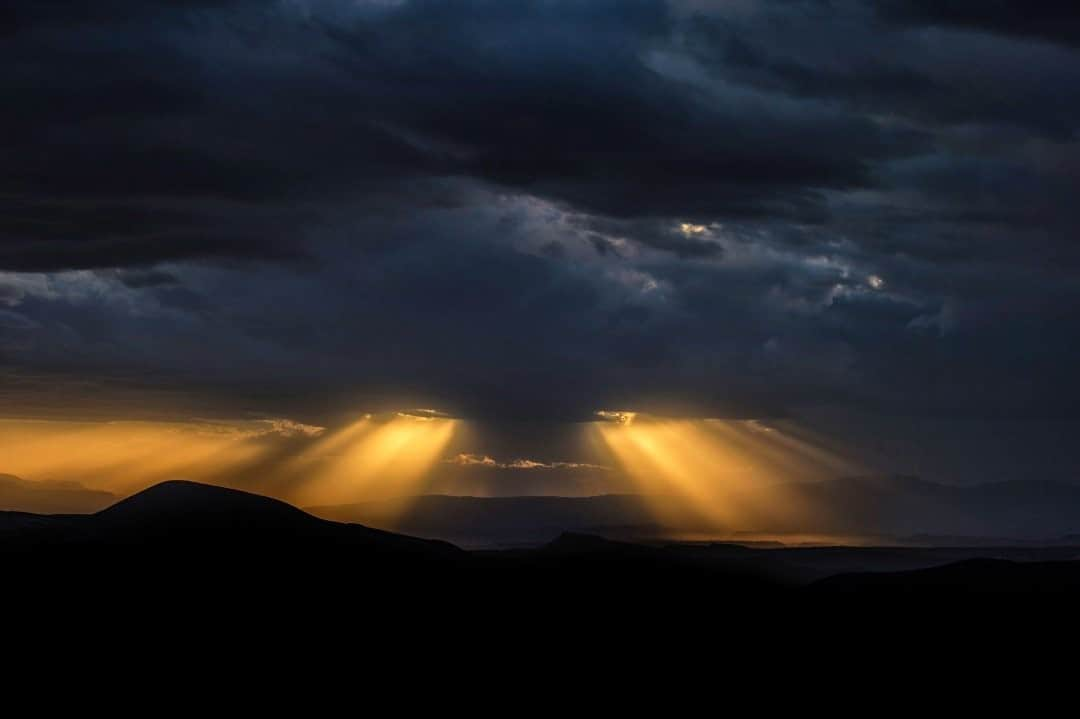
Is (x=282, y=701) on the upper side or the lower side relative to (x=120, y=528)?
lower

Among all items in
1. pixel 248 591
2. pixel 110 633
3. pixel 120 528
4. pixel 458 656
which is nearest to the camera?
pixel 110 633

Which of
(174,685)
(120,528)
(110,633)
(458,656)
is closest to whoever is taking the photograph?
(174,685)

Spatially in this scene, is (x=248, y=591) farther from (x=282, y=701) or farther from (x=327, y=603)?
(x=282, y=701)

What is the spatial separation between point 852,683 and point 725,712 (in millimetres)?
20836

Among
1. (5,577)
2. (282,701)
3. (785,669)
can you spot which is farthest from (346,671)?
(785,669)

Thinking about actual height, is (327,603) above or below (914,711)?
above

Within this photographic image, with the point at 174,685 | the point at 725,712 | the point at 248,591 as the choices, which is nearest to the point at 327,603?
the point at 248,591

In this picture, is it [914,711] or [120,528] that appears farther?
[120,528]

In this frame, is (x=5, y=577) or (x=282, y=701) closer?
(x=282, y=701)

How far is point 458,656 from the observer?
165875mm

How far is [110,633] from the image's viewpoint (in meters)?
155

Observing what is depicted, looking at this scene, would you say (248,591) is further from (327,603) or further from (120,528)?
(120,528)

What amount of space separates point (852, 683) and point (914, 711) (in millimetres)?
10890

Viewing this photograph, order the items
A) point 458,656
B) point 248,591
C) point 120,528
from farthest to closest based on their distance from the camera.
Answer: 1. point 120,528
2. point 248,591
3. point 458,656
